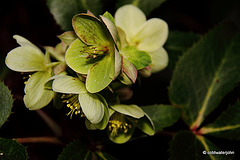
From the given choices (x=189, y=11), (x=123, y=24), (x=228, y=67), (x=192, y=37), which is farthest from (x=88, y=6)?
(x=189, y=11)

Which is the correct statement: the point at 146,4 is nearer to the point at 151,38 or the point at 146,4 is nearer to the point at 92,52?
the point at 151,38

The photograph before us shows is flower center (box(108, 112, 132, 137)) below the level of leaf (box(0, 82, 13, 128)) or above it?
below

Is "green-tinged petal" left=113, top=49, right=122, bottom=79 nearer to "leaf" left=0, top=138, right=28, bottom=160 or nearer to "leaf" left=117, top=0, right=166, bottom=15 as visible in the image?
"leaf" left=0, top=138, right=28, bottom=160

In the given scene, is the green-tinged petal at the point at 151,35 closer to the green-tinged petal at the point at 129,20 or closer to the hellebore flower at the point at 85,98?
the green-tinged petal at the point at 129,20

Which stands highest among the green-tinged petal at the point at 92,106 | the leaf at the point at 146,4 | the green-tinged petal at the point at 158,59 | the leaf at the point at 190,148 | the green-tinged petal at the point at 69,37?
the green-tinged petal at the point at 69,37

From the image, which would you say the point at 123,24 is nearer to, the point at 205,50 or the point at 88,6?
the point at 88,6

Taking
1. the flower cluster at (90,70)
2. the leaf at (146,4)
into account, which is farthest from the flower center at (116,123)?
the leaf at (146,4)

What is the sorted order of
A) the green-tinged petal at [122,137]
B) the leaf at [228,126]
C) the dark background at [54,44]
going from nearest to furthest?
1. the green-tinged petal at [122,137]
2. the leaf at [228,126]
3. the dark background at [54,44]

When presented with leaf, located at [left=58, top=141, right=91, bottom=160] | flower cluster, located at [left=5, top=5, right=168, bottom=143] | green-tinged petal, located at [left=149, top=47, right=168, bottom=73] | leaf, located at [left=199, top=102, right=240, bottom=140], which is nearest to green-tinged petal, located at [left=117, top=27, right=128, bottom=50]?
flower cluster, located at [left=5, top=5, right=168, bottom=143]
